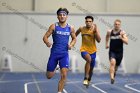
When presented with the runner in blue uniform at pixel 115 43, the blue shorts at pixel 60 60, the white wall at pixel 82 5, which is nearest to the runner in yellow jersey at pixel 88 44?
the runner in blue uniform at pixel 115 43

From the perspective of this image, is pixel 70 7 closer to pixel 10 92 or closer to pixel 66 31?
pixel 10 92

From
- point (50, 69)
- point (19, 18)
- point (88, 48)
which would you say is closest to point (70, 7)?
point (19, 18)

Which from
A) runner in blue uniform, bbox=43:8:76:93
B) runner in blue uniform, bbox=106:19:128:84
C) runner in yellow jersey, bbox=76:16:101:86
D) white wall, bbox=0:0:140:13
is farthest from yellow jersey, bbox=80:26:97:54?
white wall, bbox=0:0:140:13

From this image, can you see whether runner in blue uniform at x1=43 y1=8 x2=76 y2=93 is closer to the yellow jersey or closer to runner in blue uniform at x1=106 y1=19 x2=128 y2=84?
the yellow jersey

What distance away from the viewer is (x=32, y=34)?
24.8 meters

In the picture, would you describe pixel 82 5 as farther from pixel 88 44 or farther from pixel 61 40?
pixel 61 40

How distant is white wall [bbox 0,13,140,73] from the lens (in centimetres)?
2456

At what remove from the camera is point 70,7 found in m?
25.6

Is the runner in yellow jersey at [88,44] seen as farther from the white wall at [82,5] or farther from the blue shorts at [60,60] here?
the white wall at [82,5]

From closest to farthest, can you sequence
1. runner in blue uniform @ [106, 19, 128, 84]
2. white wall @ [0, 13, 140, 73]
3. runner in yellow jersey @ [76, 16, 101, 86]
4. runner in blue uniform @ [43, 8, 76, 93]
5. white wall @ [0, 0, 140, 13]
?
runner in blue uniform @ [43, 8, 76, 93]
runner in yellow jersey @ [76, 16, 101, 86]
runner in blue uniform @ [106, 19, 128, 84]
white wall @ [0, 13, 140, 73]
white wall @ [0, 0, 140, 13]

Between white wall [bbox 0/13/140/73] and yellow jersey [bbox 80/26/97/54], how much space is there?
11778 millimetres

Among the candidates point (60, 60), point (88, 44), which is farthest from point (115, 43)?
point (60, 60)

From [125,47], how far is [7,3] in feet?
25.1

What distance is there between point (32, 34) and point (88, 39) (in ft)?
40.4
